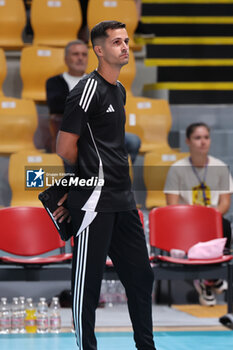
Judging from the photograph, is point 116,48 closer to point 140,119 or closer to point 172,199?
point 172,199

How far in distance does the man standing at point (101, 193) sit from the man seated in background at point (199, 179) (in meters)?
2.68

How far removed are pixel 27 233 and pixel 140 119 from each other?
84.5 inches

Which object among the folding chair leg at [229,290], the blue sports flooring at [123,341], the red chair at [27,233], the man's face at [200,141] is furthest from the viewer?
the man's face at [200,141]

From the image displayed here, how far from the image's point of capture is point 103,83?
3.19 m

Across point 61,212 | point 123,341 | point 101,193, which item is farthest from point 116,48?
point 123,341

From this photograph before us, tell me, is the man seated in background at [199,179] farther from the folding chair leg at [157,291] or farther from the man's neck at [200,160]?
the folding chair leg at [157,291]

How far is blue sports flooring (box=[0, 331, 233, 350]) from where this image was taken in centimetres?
423

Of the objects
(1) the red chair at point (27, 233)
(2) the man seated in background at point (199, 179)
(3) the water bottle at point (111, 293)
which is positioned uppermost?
(2) the man seated in background at point (199, 179)

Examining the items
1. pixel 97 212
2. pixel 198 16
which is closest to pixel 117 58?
pixel 97 212

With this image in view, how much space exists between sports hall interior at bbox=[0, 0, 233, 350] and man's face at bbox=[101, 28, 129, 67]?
6.15ft

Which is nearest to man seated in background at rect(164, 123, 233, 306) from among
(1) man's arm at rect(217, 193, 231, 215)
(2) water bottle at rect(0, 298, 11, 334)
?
(1) man's arm at rect(217, 193, 231, 215)

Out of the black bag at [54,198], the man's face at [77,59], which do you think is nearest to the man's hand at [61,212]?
the black bag at [54,198]

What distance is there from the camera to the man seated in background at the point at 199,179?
19.5 ft

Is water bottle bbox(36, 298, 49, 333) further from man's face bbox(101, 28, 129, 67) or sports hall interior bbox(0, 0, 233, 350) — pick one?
man's face bbox(101, 28, 129, 67)
